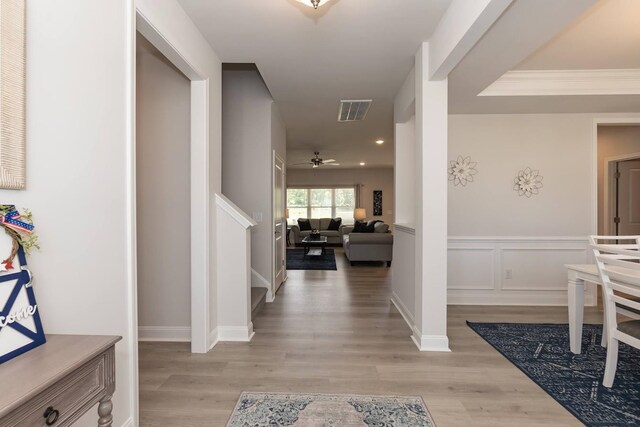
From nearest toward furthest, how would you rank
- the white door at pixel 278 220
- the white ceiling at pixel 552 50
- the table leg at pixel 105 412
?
the table leg at pixel 105 412 → the white ceiling at pixel 552 50 → the white door at pixel 278 220

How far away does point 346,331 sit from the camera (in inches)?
122

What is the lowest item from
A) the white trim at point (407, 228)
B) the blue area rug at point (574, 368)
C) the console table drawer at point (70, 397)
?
the blue area rug at point (574, 368)

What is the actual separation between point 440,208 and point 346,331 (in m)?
1.48

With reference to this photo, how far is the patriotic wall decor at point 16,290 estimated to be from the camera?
0.91 meters

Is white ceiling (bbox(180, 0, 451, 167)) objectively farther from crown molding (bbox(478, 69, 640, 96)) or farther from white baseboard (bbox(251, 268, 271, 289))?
white baseboard (bbox(251, 268, 271, 289))

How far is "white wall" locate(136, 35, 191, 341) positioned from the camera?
2793 millimetres

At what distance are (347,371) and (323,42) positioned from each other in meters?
2.61

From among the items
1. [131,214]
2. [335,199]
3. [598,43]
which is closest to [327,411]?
[131,214]

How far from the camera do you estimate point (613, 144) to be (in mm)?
5176

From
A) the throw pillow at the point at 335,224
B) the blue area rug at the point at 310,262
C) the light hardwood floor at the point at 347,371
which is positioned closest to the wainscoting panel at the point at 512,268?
the light hardwood floor at the point at 347,371

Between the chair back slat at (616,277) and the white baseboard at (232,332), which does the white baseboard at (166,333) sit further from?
the chair back slat at (616,277)

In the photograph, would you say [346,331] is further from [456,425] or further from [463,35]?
[463,35]

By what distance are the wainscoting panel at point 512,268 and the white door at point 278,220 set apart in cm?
230

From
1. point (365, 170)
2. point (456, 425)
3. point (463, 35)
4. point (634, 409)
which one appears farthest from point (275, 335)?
point (365, 170)
